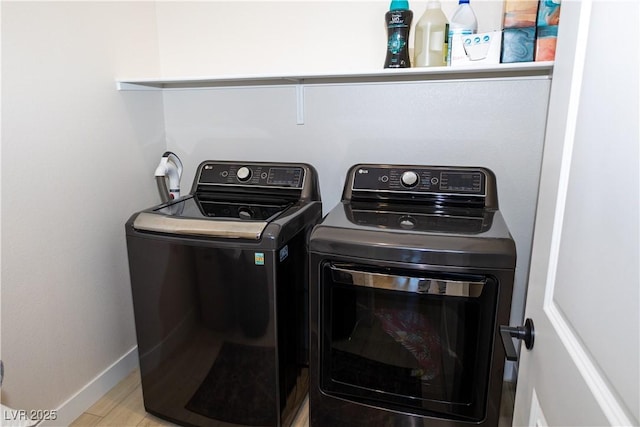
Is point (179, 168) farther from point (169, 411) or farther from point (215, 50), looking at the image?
point (169, 411)

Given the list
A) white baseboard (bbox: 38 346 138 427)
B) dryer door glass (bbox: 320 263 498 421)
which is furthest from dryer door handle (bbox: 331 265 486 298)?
white baseboard (bbox: 38 346 138 427)

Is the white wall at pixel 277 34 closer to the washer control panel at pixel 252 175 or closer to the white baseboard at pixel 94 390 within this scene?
the washer control panel at pixel 252 175

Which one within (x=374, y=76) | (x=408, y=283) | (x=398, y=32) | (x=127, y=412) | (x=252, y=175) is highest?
(x=398, y=32)

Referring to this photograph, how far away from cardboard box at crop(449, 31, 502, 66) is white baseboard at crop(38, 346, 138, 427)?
190 cm

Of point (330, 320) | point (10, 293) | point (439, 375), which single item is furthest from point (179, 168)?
point (439, 375)

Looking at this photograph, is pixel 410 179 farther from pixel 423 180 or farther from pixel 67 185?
pixel 67 185

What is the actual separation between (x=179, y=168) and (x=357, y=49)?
99 cm

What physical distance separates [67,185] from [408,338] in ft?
4.39

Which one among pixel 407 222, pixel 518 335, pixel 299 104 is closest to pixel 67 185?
pixel 299 104

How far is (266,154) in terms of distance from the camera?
2.03 meters

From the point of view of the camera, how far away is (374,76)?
1785 millimetres

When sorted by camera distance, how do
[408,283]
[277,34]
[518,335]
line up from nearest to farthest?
1. [518,335]
2. [408,283]
3. [277,34]

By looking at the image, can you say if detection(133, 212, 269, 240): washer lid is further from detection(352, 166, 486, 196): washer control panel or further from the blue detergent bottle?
the blue detergent bottle

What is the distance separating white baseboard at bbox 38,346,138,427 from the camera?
163 cm
